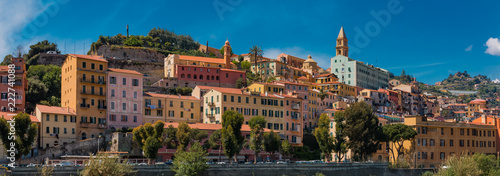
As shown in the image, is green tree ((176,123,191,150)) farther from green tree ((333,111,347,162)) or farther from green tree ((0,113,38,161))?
green tree ((333,111,347,162))

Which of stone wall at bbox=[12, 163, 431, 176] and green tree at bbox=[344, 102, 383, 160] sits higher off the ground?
green tree at bbox=[344, 102, 383, 160]

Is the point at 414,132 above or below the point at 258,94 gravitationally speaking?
below

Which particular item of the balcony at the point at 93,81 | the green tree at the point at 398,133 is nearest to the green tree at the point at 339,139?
the green tree at the point at 398,133

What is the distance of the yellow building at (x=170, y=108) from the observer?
88.0 meters

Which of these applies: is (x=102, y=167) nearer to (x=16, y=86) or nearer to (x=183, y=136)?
(x=183, y=136)

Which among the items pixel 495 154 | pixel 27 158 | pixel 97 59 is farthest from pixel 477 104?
pixel 27 158

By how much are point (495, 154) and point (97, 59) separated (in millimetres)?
67831

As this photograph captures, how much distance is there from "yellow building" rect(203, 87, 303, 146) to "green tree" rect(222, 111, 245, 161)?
1524cm

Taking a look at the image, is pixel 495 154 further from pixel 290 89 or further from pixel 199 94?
pixel 199 94

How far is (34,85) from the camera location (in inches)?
3669

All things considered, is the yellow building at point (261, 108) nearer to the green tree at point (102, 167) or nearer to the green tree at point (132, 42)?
the green tree at point (102, 167)

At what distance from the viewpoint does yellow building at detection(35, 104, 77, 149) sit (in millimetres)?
74062

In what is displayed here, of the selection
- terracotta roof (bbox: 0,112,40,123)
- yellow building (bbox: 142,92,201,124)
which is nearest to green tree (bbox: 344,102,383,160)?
yellow building (bbox: 142,92,201,124)

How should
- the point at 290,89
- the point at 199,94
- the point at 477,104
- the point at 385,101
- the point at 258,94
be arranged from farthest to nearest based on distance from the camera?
the point at 477,104
the point at 385,101
the point at 290,89
the point at 199,94
the point at 258,94
